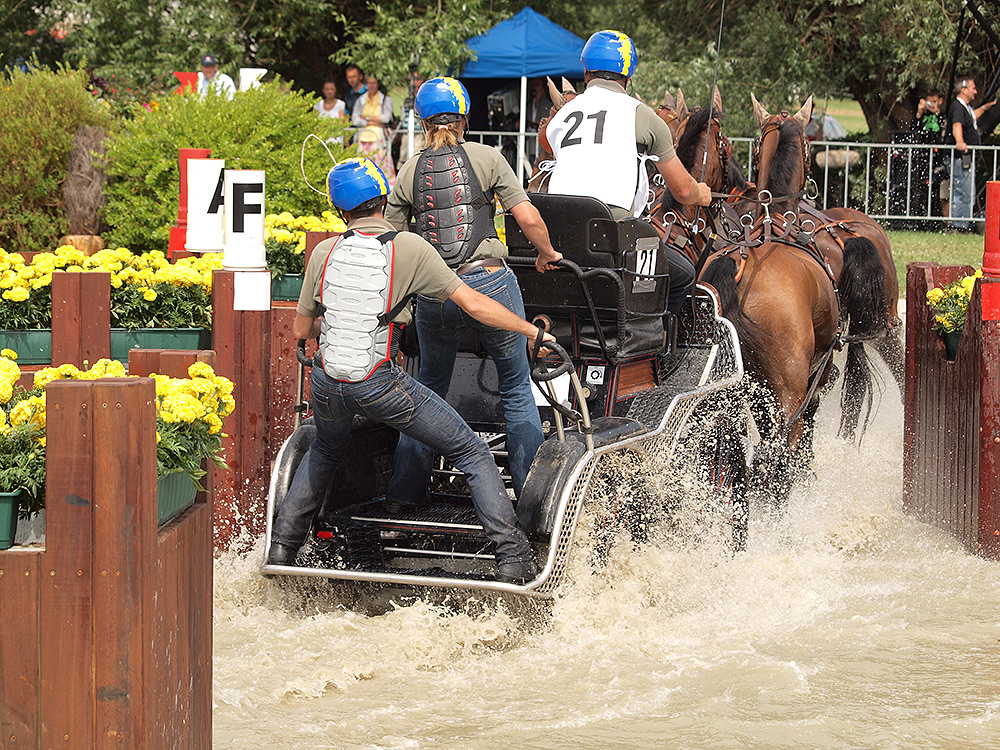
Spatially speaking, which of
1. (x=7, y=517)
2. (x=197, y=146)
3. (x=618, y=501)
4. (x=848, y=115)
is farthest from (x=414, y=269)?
(x=848, y=115)

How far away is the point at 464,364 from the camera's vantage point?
621 cm

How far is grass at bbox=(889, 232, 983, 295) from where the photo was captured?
13953mm

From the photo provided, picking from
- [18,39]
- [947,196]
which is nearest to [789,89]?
[947,196]

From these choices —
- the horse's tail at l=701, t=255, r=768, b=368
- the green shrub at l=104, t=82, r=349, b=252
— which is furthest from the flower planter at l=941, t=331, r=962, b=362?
the green shrub at l=104, t=82, r=349, b=252

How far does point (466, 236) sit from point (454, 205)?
0.14 meters

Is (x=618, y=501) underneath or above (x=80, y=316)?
underneath

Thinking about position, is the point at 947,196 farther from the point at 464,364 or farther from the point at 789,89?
the point at 464,364

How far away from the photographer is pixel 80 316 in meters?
5.77

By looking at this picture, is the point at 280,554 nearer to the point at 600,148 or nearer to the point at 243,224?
the point at 243,224

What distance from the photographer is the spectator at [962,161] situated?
49.2 ft

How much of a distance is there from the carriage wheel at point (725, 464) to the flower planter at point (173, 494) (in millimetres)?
3444

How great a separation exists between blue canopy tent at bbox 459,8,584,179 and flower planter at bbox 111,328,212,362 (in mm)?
10995

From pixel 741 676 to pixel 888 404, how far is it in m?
5.76

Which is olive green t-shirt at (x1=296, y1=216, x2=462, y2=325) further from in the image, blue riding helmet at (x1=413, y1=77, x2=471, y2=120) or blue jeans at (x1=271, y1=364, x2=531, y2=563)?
blue riding helmet at (x1=413, y1=77, x2=471, y2=120)
